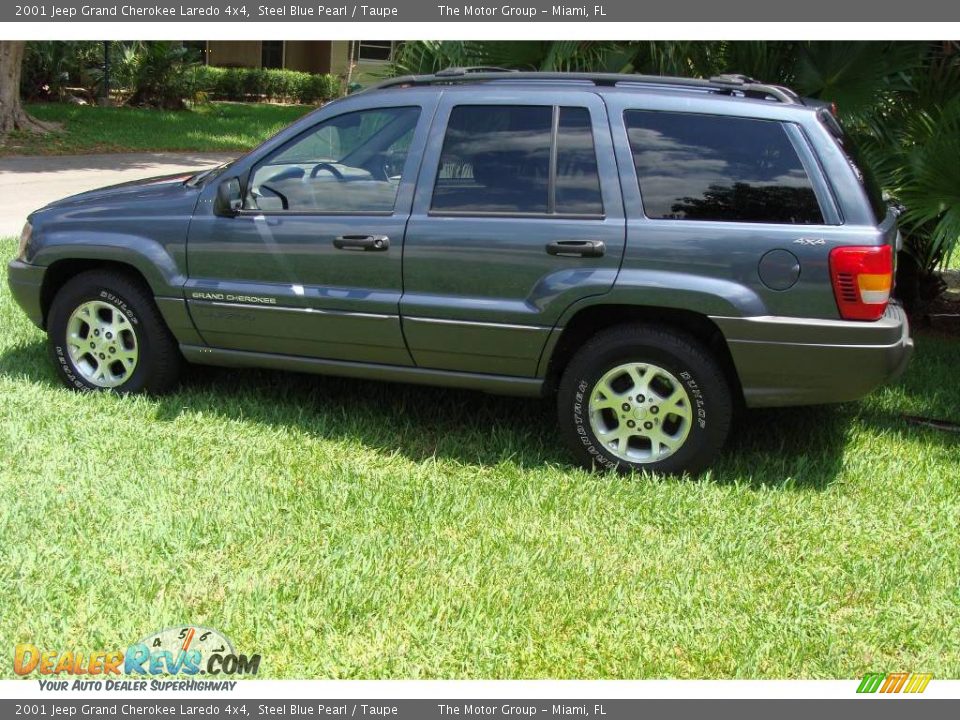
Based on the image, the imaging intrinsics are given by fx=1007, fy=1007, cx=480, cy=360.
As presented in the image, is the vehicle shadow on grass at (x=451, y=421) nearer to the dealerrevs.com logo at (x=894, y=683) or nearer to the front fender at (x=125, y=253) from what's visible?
the front fender at (x=125, y=253)

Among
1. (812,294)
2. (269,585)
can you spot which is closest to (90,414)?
(269,585)

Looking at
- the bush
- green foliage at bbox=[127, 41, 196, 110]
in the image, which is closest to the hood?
green foliage at bbox=[127, 41, 196, 110]

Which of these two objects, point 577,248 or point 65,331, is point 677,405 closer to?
point 577,248

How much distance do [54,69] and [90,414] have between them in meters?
22.8

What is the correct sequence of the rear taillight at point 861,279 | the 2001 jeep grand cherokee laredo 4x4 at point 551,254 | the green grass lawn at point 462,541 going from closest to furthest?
1. the green grass lawn at point 462,541
2. the rear taillight at point 861,279
3. the 2001 jeep grand cherokee laredo 4x4 at point 551,254

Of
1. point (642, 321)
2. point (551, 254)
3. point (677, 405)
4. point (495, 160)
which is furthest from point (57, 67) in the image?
point (677, 405)

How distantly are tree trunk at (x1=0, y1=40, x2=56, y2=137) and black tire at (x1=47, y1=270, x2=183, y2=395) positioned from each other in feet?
46.3

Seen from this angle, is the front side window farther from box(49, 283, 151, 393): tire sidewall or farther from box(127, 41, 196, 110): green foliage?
box(127, 41, 196, 110): green foliage

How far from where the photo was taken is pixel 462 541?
417cm

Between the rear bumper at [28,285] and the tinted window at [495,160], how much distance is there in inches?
97.4

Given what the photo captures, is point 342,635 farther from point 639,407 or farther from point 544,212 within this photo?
point 544,212

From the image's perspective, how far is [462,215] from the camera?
16.0ft

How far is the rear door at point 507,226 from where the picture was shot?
467cm

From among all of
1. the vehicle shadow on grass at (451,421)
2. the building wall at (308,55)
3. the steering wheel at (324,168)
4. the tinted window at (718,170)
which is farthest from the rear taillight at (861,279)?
the building wall at (308,55)
